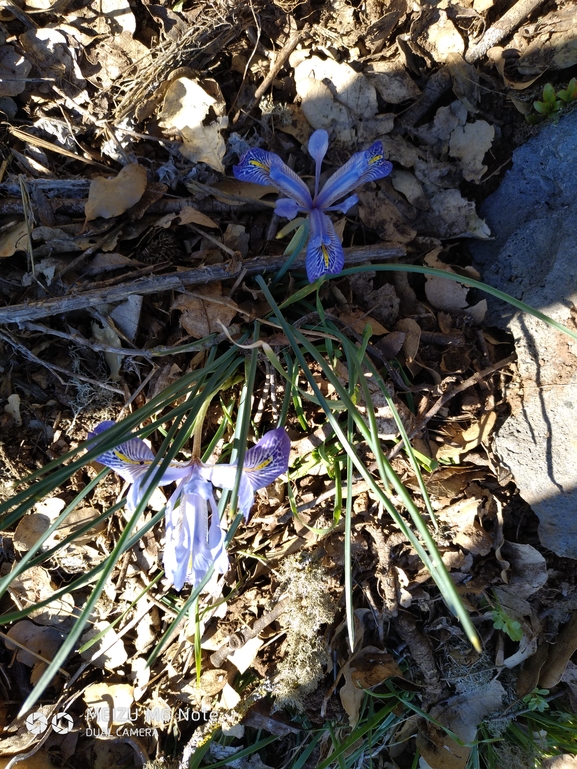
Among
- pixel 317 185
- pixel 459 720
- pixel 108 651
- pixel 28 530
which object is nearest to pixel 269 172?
pixel 317 185

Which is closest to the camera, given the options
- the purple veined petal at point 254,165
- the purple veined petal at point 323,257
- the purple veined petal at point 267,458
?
the purple veined petal at point 267,458

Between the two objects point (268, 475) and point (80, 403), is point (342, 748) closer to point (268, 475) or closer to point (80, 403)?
point (268, 475)

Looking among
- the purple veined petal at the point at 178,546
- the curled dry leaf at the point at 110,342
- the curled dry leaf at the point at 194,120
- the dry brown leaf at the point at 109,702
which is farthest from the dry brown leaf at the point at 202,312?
the dry brown leaf at the point at 109,702

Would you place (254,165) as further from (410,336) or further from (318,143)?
(410,336)

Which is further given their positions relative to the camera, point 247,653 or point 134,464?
point 247,653

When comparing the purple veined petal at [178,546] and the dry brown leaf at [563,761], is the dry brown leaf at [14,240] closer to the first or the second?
the purple veined petal at [178,546]

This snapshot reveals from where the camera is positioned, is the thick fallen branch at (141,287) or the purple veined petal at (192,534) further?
the thick fallen branch at (141,287)

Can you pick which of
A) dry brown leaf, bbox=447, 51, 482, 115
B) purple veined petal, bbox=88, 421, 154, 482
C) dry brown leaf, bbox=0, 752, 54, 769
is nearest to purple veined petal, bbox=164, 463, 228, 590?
purple veined petal, bbox=88, 421, 154, 482
